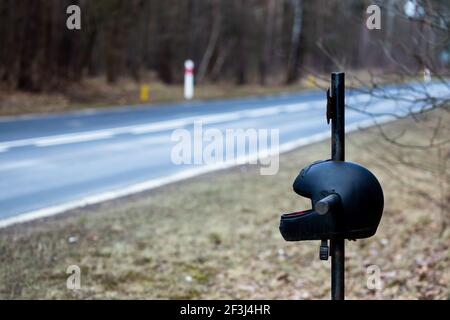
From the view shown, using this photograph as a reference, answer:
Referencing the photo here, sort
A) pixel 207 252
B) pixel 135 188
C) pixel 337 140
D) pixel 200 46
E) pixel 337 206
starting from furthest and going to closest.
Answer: pixel 200 46 → pixel 135 188 → pixel 207 252 → pixel 337 140 → pixel 337 206

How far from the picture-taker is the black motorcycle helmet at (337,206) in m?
2.20

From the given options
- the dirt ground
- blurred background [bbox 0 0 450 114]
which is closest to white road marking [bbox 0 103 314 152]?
blurred background [bbox 0 0 450 114]

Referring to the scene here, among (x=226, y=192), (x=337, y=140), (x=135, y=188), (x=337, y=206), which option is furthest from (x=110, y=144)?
(x=337, y=206)

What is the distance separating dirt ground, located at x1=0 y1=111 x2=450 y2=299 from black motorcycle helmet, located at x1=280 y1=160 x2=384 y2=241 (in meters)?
2.77

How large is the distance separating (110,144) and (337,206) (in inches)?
432

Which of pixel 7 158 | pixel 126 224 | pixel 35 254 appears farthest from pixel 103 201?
pixel 7 158

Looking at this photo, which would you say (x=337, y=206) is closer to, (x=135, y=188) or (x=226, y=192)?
(x=226, y=192)

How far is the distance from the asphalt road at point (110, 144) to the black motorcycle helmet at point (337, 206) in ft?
9.02

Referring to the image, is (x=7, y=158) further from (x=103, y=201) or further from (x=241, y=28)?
(x=241, y=28)

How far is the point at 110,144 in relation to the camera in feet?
42.0

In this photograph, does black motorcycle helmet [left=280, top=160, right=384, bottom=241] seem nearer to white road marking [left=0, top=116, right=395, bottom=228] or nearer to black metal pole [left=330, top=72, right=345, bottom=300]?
black metal pole [left=330, top=72, right=345, bottom=300]

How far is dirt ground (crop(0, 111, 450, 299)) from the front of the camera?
5016 mm

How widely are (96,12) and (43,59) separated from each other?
10.0 ft

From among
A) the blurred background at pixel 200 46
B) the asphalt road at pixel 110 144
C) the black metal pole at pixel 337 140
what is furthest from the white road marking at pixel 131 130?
the black metal pole at pixel 337 140
